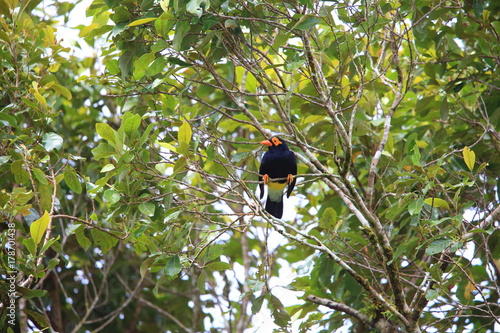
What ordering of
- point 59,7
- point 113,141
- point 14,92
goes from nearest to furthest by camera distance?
point 113,141 < point 14,92 < point 59,7

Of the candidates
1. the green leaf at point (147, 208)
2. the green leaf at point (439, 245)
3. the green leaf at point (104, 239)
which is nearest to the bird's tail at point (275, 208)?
the green leaf at point (104, 239)

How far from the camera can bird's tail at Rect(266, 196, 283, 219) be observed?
5496mm

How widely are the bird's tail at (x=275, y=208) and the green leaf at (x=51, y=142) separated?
2385 mm

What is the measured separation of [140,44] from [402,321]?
245cm

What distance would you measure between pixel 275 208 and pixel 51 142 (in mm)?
2497

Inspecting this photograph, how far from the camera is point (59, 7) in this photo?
19.5 feet

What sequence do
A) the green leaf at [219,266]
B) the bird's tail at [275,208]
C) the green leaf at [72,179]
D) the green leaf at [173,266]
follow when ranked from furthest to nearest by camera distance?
1. the bird's tail at [275,208]
2. the green leaf at [72,179]
3. the green leaf at [219,266]
4. the green leaf at [173,266]

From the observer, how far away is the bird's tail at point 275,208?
5496 mm

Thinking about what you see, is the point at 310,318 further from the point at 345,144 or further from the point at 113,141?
the point at 113,141

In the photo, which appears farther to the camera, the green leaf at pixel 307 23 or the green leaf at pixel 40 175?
the green leaf at pixel 40 175

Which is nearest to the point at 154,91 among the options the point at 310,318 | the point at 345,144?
the point at 345,144

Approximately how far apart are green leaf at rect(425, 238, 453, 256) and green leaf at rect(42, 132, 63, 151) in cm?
240

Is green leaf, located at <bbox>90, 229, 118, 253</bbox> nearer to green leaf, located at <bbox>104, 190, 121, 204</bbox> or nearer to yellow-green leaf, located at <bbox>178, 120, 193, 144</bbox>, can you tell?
green leaf, located at <bbox>104, 190, 121, 204</bbox>

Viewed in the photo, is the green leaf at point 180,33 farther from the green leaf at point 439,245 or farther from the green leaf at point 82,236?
the green leaf at point 439,245
